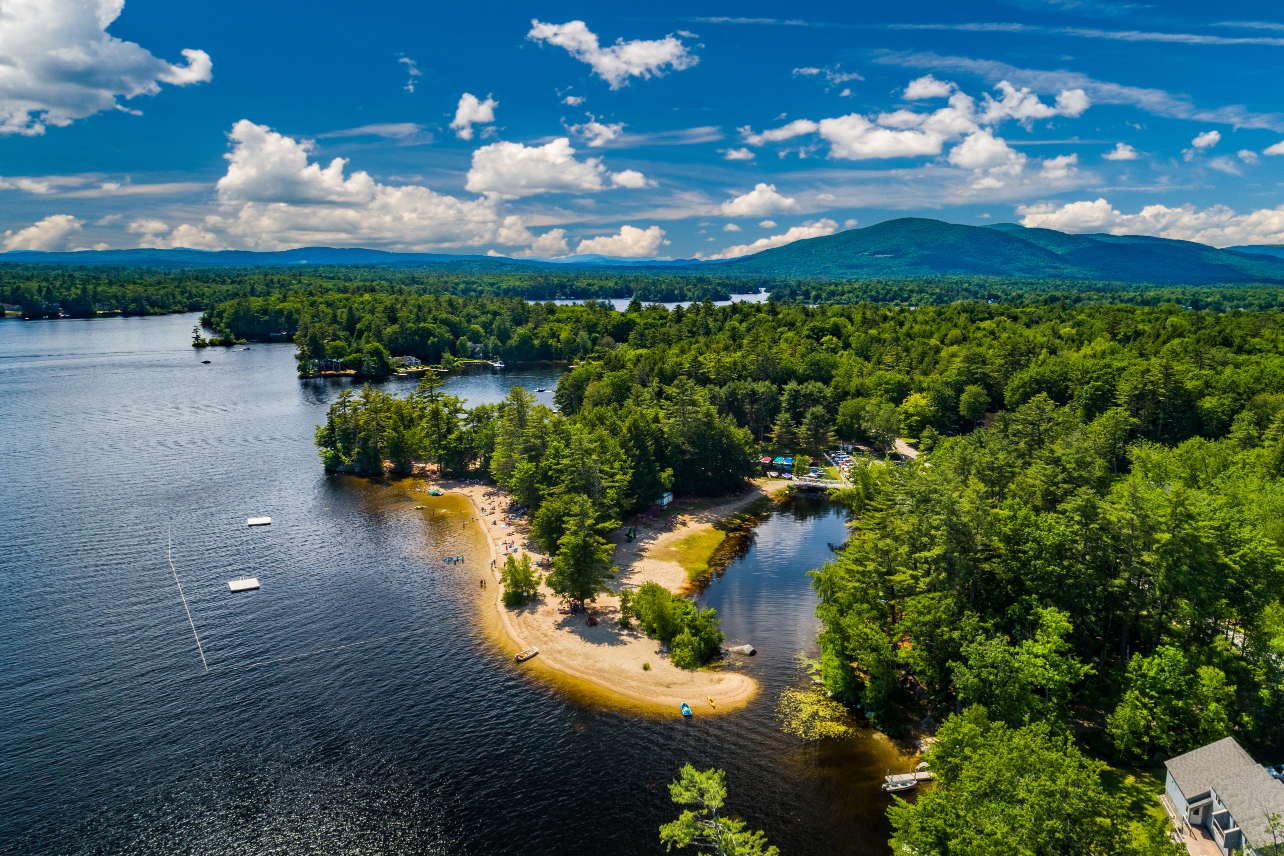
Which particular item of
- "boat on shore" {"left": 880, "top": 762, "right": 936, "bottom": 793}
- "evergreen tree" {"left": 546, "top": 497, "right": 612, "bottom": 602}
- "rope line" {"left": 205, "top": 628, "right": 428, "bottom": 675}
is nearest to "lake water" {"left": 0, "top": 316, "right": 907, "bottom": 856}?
"rope line" {"left": 205, "top": 628, "right": 428, "bottom": 675}

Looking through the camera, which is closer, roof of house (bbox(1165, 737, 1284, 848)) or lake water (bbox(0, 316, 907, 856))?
roof of house (bbox(1165, 737, 1284, 848))

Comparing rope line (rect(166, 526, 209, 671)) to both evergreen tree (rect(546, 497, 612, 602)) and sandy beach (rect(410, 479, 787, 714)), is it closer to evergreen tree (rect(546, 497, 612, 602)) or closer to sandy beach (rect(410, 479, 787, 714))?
sandy beach (rect(410, 479, 787, 714))

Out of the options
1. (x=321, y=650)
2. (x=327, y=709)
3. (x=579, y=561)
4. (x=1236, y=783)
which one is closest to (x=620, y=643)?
(x=579, y=561)

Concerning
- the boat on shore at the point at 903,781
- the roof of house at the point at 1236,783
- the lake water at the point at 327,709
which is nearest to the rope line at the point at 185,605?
the lake water at the point at 327,709

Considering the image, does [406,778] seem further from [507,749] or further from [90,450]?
[90,450]

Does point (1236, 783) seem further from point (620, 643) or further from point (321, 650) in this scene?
point (321, 650)

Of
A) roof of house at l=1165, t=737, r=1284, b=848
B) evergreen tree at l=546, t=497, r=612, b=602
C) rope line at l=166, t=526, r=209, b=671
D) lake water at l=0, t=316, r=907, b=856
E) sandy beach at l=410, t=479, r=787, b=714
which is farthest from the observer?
evergreen tree at l=546, t=497, r=612, b=602

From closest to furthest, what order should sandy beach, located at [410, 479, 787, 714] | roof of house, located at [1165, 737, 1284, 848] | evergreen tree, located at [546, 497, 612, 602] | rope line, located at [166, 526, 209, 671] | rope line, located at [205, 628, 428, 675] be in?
roof of house, located at [1165, 737, 1284, 848]
sandy beach, located at [410, 479, 787, 714]
rope line, located at [205, 628, 428, 675]
rope line, located at [166, 526, 209, 671]
evergreen tree, located at [546, 497, 612, 602]

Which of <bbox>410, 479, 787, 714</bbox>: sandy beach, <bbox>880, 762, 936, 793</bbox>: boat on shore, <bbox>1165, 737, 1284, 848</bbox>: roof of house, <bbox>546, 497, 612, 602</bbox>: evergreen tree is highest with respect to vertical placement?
<bbox>546, 497, 612, 602</bbox>: evergreen tree
